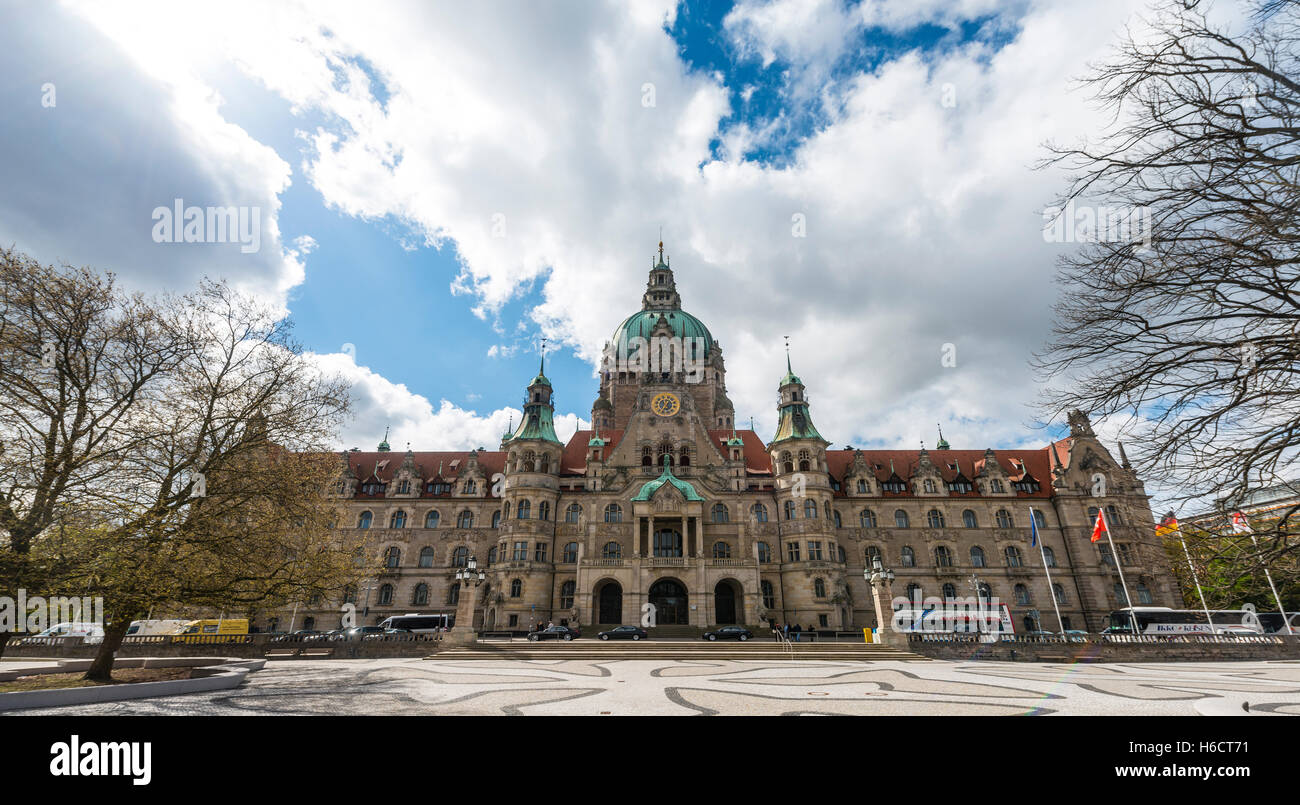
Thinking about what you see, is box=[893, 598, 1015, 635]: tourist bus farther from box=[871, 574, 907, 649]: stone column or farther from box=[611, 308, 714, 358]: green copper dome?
box=[611, 308, 714, 358]: green copper dome

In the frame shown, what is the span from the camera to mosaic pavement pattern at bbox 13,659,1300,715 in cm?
1184

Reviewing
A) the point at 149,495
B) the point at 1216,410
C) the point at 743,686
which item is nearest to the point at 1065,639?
the point at 743,686

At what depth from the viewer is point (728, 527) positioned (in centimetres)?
4434

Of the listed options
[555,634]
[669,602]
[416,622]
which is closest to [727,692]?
[555,634]

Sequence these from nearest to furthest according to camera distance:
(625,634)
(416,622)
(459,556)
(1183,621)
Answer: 1. (625,634)
2. (1183,621)
3. (416,622)
4. (459,556)

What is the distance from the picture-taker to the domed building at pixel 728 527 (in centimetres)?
4197

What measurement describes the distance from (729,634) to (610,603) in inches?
393

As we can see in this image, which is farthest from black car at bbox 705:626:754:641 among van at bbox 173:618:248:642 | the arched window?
van at bbox 173:618:248:642

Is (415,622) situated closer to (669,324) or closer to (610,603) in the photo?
(610,603)

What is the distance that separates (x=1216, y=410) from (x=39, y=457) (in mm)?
26101

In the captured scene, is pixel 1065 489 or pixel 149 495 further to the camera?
pixel 1065 489

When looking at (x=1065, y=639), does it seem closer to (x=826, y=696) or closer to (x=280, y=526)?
(x=826, y=696)
